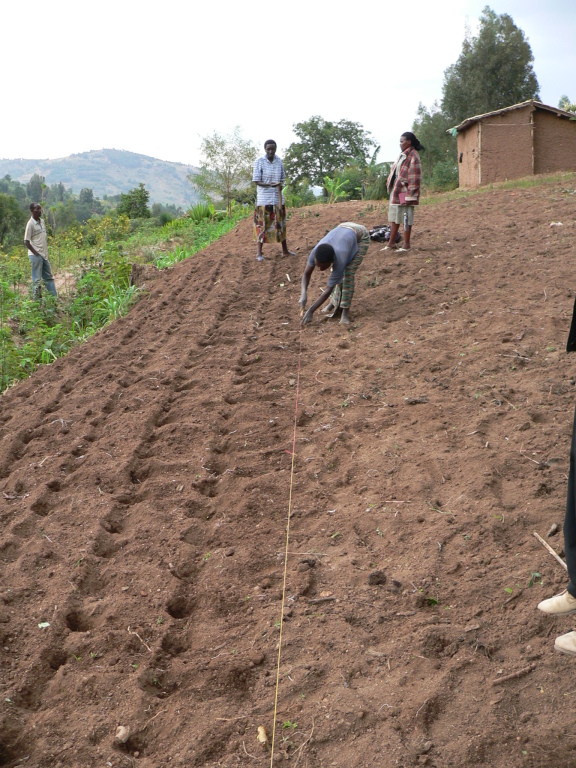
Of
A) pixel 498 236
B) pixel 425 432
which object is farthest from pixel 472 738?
pixel 498 236

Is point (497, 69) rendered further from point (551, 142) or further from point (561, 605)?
point (561, 605)

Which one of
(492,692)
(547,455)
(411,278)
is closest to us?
(492,692)

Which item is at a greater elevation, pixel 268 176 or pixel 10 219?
pixel 10 219

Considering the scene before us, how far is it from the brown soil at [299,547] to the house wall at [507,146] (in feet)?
35.2

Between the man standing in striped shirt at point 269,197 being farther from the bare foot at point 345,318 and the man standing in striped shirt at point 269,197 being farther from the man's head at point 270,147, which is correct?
the bare foot at point 345,318

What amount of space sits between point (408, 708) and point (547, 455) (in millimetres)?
1837

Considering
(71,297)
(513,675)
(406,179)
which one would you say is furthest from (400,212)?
(513,675)

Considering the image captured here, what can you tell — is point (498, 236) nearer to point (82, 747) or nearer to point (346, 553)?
point (346, 553)

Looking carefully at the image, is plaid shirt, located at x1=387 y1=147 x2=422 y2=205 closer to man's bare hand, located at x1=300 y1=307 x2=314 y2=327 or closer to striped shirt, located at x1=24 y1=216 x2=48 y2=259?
man's bare hand, located at x1=300 y1=307 x2=314 y2=327

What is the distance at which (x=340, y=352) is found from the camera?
19.4 feet

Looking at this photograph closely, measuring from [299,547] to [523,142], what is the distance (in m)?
15.2

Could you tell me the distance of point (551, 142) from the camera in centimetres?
1622

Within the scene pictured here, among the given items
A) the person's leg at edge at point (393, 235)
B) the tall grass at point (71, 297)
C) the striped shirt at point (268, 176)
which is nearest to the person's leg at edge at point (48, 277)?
the tall grass at point (71, 297)

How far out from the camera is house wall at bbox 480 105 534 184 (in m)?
16.0
